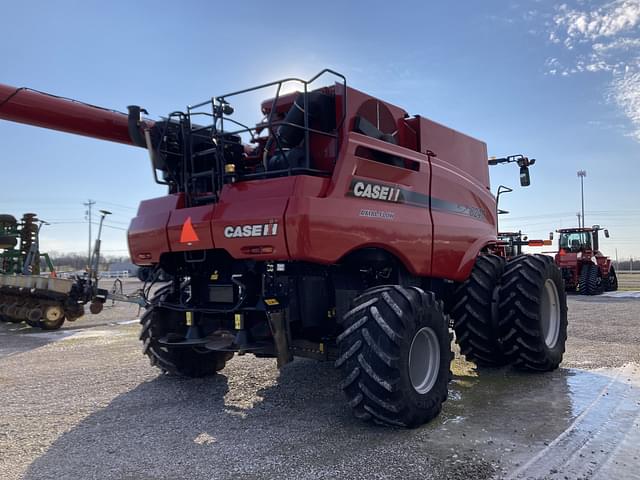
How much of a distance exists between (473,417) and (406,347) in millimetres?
1072

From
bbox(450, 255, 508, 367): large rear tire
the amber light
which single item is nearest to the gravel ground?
bbox(450, 255, 508, 367): large rear tire

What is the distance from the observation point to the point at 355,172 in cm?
482

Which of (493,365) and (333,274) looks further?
(493,365)

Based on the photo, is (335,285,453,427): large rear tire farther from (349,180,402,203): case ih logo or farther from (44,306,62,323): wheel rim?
(44,306,62,323): wheel rim

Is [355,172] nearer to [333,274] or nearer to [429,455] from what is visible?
[333,274]

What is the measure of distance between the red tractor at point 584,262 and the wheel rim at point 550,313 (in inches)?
557

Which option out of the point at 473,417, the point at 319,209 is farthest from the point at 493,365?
the point at 319,209

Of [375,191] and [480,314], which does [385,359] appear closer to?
[375,191]

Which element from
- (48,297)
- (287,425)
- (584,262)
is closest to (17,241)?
(48,297)

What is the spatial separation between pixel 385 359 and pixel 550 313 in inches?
153

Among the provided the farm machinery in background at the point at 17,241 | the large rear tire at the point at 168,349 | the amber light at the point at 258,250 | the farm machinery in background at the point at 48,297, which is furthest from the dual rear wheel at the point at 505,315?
the farm machinery in background at the point at 17,241

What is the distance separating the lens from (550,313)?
23.3 feet

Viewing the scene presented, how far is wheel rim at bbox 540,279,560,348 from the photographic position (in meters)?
6.91

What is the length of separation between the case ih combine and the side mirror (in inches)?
53.1
